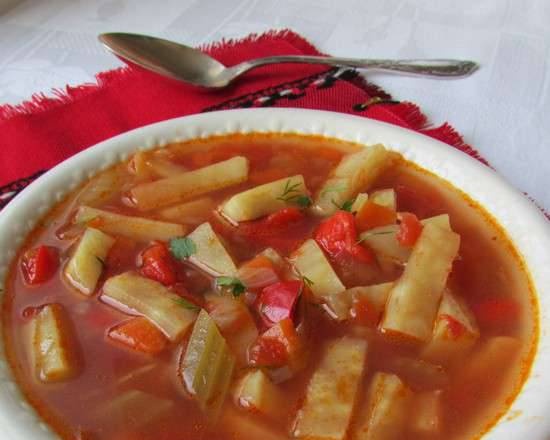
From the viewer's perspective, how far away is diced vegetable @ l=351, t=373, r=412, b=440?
59.9 inches

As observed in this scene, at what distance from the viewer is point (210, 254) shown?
76.0 inches

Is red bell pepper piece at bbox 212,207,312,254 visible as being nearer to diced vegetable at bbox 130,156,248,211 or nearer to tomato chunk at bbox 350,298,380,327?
diced vegetable at bbox 130,156,248,211

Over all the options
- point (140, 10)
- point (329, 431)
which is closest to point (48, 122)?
point (140, 10)

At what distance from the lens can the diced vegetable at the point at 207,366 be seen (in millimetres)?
1592

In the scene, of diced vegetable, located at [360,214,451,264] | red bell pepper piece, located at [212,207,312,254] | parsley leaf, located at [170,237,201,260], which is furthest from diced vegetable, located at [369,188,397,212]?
parsley leaf, located at [170,237,201,260]

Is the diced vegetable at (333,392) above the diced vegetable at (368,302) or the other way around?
the other way around

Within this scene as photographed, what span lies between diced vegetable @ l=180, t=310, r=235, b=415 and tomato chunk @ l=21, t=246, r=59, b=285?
0.49 m

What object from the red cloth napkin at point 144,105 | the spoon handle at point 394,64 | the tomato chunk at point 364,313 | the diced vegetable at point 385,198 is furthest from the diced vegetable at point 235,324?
the spoon handle at point 394,64

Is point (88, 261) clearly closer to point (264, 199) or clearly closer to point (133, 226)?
point (133, 226)

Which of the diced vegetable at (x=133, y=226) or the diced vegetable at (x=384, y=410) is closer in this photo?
the diced vegetable at (x=384, y=410)

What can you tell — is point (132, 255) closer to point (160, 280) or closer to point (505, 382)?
point (160, 280)

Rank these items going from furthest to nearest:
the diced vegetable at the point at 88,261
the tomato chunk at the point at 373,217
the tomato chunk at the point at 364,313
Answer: the tomato chunk at the point at 373,217, the diced vegetable at the point at 88,261, the tomato chunk at the point at 364,313

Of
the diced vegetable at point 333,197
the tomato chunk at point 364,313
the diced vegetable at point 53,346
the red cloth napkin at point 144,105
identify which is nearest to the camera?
the diced vegetable at point 53,346

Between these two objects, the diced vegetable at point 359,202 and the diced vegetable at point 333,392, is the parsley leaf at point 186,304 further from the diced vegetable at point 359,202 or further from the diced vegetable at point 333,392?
the diced vegetable at point 359,202
